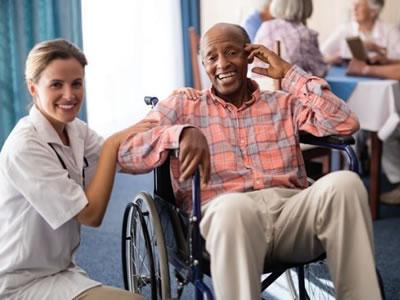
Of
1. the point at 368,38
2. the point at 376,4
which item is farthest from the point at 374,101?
the point at 376,4

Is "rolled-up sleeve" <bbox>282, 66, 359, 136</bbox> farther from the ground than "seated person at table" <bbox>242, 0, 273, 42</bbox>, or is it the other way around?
"seated person at table" <bbox>242, 0, 273, 42</bbox>

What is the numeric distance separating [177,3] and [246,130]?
2.99m

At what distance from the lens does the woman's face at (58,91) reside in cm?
145

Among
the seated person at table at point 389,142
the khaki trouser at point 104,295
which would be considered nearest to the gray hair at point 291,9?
the seated person at table at point 389,142

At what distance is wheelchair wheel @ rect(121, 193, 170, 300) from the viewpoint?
4.84 ft

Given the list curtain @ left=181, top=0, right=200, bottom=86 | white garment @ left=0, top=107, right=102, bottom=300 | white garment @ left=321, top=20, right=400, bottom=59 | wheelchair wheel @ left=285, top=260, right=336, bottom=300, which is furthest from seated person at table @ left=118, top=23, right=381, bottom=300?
curtain @ left=181, top=0, right=200, bottom=86

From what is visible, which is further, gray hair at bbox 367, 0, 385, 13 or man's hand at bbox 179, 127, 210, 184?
gray hair at bbox 367, 0, 385, 13

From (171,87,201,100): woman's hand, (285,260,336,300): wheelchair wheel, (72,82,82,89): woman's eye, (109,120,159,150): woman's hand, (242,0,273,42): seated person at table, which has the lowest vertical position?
(285,260,336,300): wheelchair wheel

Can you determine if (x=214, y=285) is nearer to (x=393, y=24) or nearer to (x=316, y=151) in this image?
(x=316, y=151)

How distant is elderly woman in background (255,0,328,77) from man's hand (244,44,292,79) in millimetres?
1235

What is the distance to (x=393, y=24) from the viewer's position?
12.4ft

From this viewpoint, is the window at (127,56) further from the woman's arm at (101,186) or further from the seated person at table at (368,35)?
the woman's arm at (101,186)

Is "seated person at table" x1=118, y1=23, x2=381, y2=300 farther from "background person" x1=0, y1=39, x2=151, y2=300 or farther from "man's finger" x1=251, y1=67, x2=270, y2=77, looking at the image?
"background person" x1=0, y1=39, x2=151, y2=300

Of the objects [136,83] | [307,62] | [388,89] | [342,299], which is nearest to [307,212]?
[342,299]
